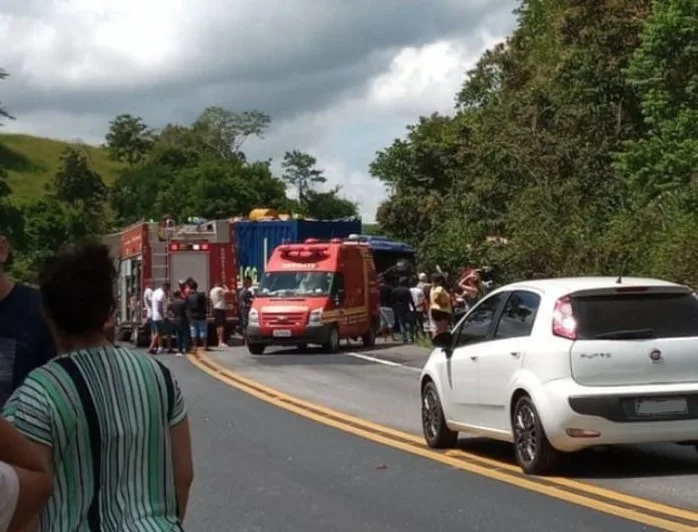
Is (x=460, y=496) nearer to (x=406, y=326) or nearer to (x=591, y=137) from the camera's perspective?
(x=406, y=326)

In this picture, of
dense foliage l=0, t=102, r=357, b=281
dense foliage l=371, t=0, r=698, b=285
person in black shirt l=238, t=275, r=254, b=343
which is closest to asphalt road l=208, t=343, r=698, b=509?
person in black shirt l=238, t=275, r=254, b=343

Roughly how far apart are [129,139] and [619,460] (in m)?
136

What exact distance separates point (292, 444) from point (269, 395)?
6.04 metres

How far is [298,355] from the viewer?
105 feet

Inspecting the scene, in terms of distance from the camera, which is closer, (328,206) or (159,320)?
(159,320)

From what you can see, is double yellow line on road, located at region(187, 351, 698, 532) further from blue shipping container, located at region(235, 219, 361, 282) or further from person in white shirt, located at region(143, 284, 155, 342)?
blue shipping container, located at region(235, 219, 361, 282)

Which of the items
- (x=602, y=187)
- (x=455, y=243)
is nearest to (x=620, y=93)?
(x=602, y=187)

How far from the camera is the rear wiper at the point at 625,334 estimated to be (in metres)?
11.7

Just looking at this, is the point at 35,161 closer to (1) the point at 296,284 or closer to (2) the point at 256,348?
(1) the point at 296,284

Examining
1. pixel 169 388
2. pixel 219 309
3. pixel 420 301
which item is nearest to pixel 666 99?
pixel 420 301

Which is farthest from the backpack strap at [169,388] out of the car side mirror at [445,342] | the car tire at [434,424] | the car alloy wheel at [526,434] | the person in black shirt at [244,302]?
the person in black shirt at [244,302]

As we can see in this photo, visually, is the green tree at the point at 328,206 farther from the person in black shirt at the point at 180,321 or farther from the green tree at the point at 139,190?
the person in black shirt at the point at 180,321

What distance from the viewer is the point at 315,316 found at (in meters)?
32.2

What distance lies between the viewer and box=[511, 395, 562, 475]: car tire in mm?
11805
